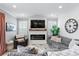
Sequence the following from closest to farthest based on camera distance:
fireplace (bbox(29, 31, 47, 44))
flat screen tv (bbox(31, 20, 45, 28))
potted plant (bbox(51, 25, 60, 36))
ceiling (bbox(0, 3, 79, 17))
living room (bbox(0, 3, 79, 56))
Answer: ceiling (bbox(0, 3, 79, 17)) < living room (bbox(0, 3, 79, 56)) < potted plant (bbox(51, 25, 60, 36)) < flat screen tv (bbox(31, 20, 45, 28)) < fireplace (bbox(29, 31, 47, 44))

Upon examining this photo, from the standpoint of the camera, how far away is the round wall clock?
10.4 feet

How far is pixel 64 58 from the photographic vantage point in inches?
37.7

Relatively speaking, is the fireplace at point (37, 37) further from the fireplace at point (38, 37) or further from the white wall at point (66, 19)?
the white wall at point (66, 19)

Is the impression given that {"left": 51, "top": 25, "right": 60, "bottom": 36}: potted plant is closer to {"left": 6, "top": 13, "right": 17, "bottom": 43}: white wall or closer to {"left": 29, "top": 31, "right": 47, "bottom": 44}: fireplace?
{"left": 29, "top": 31, "right": 47, "bottom": 44}: fireplace

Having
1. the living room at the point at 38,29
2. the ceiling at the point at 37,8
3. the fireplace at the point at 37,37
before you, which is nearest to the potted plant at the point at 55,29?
the living room at the point at 38,29

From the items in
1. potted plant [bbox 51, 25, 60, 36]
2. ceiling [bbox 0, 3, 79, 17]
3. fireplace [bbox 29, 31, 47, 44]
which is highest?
ceiling [bbox 0, 3, 79, 17]

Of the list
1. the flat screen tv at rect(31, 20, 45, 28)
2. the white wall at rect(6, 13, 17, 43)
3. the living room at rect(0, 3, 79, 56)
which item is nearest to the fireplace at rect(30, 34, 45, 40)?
the living room at rect(0, 3, 79, 56)

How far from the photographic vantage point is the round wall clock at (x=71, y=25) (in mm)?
3182

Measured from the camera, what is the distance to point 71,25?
3.40 meters

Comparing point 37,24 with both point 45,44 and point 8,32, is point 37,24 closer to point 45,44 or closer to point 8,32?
point 45,44

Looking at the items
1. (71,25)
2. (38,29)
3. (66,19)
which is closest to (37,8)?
(38,29)

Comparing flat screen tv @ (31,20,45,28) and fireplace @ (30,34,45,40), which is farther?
fireplace @ (30,34,45,40)

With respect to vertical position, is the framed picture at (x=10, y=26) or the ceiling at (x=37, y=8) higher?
the ceiling at (x=37, y=8)

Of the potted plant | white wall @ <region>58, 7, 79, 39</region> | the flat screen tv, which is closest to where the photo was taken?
white wall @ <region>58, 7, 79, 39</region>
